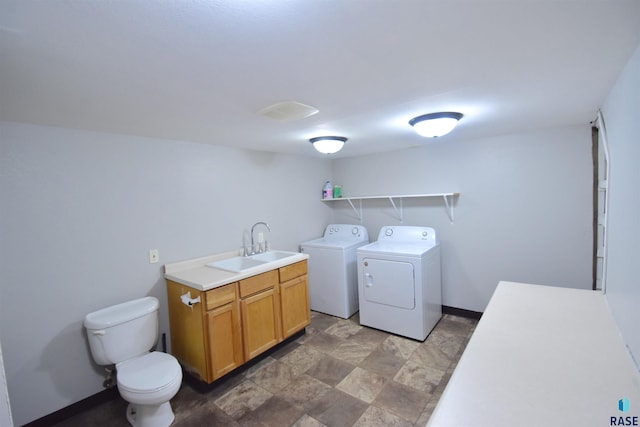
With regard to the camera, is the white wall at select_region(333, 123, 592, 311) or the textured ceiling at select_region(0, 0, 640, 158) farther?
the white wall at select_region(333, 123, 592, 311)

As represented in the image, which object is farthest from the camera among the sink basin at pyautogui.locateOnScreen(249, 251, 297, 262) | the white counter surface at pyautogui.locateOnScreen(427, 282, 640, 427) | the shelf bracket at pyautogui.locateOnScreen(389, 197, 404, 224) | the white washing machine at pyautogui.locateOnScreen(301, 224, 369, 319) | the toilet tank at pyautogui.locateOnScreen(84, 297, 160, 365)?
the shelf bracket at pyautogui.locateOnScreen(389, 197, 404, 224)

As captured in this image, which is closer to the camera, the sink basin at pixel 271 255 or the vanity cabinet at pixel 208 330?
the vanity cabinet at pixel 208 330

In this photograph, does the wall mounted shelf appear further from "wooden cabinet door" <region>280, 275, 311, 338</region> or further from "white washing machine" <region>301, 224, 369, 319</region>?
"wooden cabinet door" <region>280, 275, 311, 338</region>

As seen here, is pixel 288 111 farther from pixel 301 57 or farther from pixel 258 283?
pixel 258 283

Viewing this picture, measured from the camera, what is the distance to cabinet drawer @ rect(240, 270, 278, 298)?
7.80 ft

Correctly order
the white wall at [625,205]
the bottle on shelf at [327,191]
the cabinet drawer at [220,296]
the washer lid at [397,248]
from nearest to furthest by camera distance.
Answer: the white wall at [625,205] → the cabinet drawer at [220,296] → the washer lid at [397,248] → the bottle on shelf at [327,191]

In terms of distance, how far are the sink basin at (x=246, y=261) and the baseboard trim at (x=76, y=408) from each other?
1171 millimetres

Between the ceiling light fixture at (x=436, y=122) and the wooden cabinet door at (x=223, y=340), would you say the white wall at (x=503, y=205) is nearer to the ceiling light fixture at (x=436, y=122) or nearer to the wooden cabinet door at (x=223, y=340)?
the ceiling light fixture at (x=436, y=122)

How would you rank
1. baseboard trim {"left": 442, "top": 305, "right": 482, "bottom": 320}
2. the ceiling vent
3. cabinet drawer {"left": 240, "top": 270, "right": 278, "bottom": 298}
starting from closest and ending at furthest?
the ceiling vent → cabinet drawer {"left": 240, "top": 270, "right": 278, "bottom": 298} → baseboard trim {"left": 442, "top": 305, "right": 482, "bottom": 320}

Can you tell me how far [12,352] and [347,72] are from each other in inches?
103

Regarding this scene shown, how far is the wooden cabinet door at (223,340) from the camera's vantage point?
84.3 inches

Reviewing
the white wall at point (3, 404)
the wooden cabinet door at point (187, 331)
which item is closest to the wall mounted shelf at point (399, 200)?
the wooden cabinet door at point (187, 331)

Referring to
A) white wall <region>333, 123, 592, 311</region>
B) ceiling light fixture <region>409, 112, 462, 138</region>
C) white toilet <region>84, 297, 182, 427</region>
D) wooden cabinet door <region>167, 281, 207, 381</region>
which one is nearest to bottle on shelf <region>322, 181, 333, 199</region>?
white wall <region>333, 123, 592, 311</region>

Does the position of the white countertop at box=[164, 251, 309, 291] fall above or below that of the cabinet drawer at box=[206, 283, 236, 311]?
above
